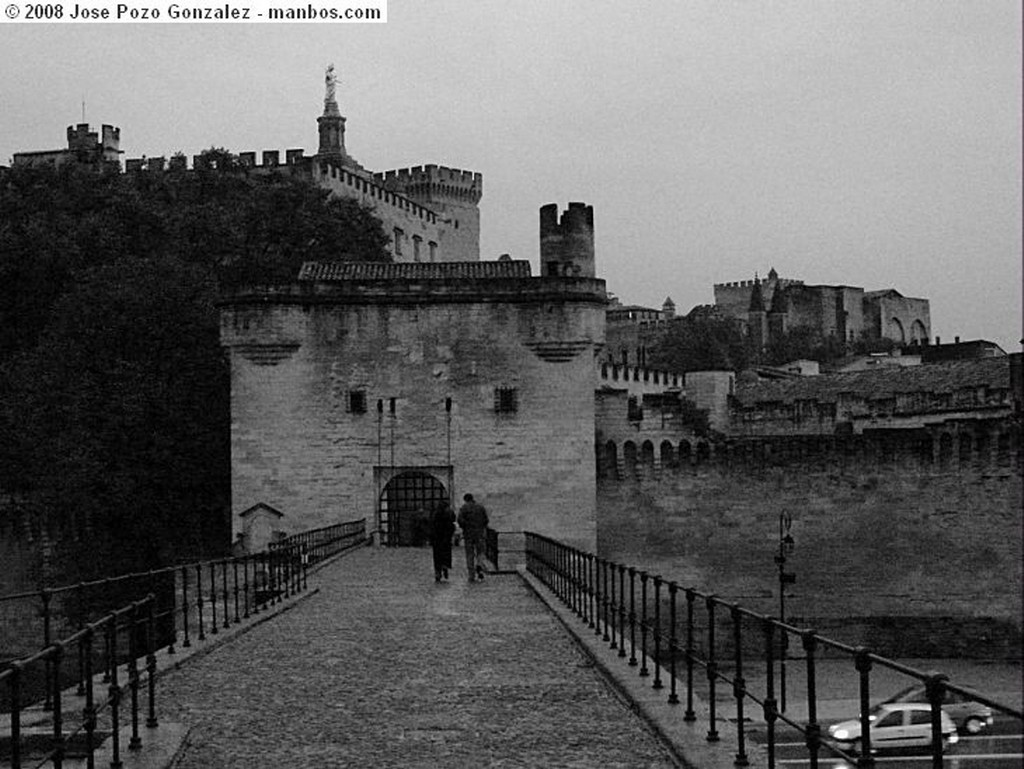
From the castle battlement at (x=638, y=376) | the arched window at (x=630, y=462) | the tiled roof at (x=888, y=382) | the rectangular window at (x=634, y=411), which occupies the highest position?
the castle battlement at (x=638, y=376)

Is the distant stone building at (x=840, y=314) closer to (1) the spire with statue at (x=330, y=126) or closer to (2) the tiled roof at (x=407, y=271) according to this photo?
(1) the spire with statue at (x=330, y=126)

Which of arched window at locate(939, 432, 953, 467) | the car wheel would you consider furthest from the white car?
arched window at locate(939, 432, 953, 467)

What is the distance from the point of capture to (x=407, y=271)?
130 ft

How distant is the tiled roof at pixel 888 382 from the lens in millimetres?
52875

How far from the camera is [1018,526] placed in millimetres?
37000

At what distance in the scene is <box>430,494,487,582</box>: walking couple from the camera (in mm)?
23859

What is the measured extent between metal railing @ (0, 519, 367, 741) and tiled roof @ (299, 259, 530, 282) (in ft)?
18.2

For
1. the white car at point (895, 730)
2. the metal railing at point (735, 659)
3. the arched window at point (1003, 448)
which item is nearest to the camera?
the metal railing at point (735, 659)

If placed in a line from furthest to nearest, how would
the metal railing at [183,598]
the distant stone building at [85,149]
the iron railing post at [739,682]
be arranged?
the distant stone building at [85,149], the metal railing at [183,598], the iron railing post at [739,682]

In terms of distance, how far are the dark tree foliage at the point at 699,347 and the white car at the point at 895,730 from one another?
76159 millimetres

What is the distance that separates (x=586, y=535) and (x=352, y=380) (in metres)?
6.08

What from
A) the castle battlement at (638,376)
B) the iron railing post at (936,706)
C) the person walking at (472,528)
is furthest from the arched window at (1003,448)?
the iron railing post at (936,706)

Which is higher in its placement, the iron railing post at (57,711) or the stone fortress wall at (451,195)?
the stone fortress wall at (451,195)

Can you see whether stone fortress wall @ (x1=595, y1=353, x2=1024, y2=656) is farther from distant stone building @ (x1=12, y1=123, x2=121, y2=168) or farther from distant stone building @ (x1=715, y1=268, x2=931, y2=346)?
distant stone building @ (x1=715, y1=268, x2=931, y2=346)
